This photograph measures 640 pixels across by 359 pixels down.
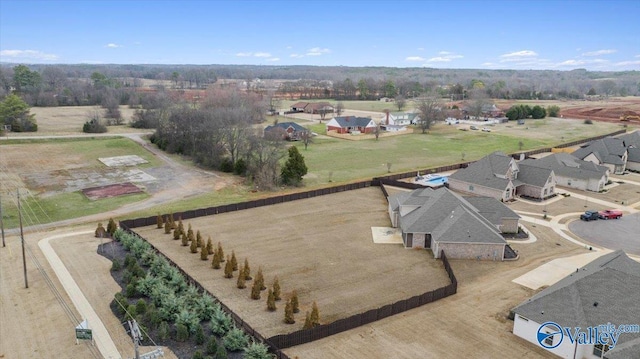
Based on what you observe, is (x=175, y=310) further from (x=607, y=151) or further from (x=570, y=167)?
(x=607, y=151)

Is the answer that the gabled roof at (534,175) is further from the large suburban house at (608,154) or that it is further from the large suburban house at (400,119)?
the large suburban house at (400,119)

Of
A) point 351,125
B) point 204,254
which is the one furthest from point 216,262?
point 351,125

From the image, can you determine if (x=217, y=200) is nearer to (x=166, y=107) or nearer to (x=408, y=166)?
(x=408, y=166)

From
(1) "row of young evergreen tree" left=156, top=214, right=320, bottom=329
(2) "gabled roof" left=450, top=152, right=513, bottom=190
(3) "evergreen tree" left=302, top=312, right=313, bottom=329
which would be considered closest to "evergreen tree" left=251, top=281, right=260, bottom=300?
(1) "row of young evergreen tree" left=156, top=214, right=320, bottom=329

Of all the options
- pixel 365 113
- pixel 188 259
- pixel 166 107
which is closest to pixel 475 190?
pixel 188 259

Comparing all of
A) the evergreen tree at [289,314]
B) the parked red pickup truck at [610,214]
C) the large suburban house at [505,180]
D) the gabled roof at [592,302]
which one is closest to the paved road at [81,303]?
the evergreen tree at [289,314]
